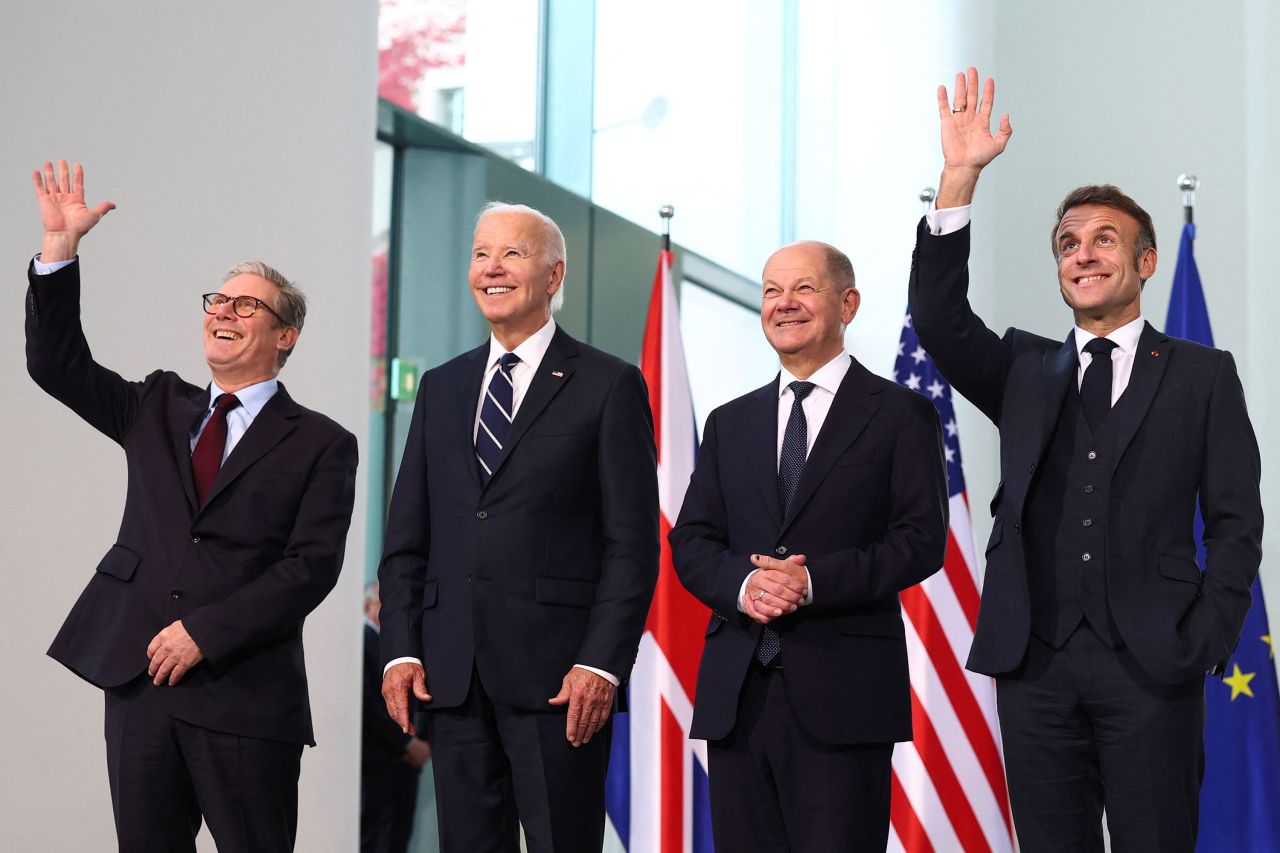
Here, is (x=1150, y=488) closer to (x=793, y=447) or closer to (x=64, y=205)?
(x=793, y=447)

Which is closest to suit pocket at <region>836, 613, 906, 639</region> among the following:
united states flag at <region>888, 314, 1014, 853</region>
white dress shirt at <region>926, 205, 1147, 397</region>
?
white dress shirt at <region>926, 205, 1147, 397</region>

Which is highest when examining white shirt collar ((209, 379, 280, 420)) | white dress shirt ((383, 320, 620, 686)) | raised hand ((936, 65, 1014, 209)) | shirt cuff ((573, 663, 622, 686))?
raised hand ((936, 65, 1014, 209))

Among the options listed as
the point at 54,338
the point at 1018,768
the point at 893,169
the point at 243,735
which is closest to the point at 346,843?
the point at 243,735

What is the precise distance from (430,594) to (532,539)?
0.72 ft

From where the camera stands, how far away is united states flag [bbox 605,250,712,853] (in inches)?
179

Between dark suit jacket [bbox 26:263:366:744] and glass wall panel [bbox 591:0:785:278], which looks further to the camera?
glass wall panel [bbox 591:0:785:278]

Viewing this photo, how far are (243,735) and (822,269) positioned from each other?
1440mm

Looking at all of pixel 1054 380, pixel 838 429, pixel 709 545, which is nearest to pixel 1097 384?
pixel 1054 380

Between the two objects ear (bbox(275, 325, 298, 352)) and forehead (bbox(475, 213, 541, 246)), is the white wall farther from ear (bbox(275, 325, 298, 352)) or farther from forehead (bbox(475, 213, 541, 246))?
forehead (bbox(475, 213, 541, 246))

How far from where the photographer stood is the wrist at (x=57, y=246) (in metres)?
2.79

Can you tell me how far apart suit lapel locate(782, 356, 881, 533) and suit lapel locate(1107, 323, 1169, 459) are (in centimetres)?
46

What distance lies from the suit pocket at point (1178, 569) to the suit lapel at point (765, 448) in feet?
2.31

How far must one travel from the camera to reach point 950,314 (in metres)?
→ 2.76

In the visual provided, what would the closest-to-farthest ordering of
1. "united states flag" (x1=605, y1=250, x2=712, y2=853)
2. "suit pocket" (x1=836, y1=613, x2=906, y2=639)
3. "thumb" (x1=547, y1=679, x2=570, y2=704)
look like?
"thumb" (x1=547, y1=679, x2=570, y2=704) → "suit pocket" (x1=836, y1=613, x2=906, y2=639) → "united states flag" (x1=605, y1=250, x2=712, y2=853)
